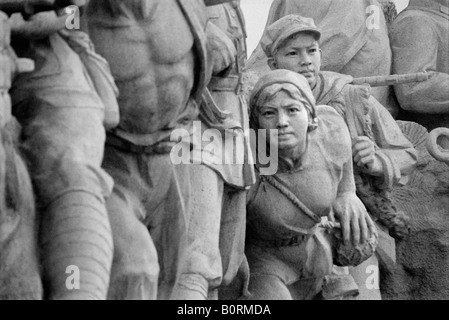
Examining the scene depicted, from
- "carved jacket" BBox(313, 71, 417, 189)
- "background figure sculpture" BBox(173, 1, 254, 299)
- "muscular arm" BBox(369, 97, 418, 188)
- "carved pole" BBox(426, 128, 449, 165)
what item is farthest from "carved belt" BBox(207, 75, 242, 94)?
"carved pole" BBox(426, 128, 449, 165)

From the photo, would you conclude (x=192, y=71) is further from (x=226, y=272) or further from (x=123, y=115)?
(x=226, y=272)

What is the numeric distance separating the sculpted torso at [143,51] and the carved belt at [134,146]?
0.06 meters

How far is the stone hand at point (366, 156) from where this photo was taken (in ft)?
41.3

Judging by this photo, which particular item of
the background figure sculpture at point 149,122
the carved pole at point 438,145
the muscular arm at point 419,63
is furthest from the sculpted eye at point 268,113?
the muscular arm at point 419,63

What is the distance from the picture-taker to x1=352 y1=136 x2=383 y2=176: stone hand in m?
12.6

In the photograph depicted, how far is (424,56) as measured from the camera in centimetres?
1418

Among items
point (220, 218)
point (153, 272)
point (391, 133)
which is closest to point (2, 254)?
point (153, 272)

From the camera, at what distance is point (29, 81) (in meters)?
8.80

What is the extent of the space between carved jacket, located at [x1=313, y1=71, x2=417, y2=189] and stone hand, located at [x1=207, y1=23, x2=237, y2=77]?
242cm

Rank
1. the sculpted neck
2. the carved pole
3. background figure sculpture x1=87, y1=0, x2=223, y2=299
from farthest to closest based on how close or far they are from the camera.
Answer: the sculpted neck, the carved pole, background figure sculpture x1=87, y1=0, x2=223, y2=299

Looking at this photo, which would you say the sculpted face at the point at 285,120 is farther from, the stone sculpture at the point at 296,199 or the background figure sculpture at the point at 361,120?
the background figure sculpture at the point at 361,120

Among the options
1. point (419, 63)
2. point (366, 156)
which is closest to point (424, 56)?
point (419, 63)

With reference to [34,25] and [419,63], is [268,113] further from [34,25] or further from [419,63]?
[419,63]

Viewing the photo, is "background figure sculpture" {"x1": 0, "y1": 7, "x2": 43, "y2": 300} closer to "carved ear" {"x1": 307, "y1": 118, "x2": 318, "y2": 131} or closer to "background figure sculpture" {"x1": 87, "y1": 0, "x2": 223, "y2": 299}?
"background figure sculpture" {"x1": 87, "y1": 0, "x2": 223, "y2": 299}
